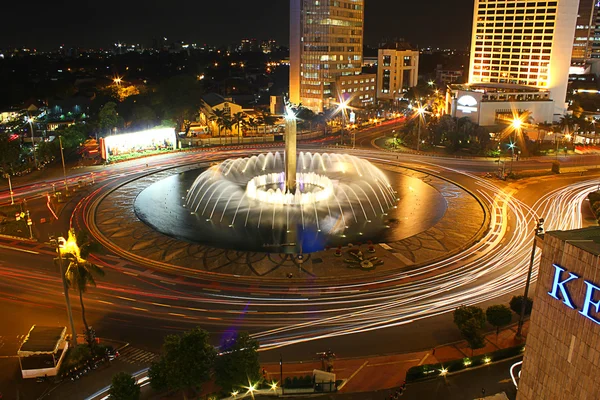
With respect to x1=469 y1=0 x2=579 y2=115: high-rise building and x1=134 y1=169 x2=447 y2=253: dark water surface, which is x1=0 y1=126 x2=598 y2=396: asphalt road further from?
x1=469 y1=0 x2=579 y2=115: high-rise building

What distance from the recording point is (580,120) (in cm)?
9631

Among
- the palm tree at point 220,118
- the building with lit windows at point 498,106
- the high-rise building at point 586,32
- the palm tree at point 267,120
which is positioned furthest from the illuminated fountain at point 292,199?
the high-rise building at point 586,32

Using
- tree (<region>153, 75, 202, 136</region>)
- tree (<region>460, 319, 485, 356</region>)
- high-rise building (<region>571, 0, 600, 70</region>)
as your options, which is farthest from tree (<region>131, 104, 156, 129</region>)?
high-rise building (<region>571, 0, 600, 70</region>)

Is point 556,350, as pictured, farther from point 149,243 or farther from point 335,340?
point 149,243

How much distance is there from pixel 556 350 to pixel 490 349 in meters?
10.5

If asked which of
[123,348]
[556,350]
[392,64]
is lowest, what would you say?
[123,348]

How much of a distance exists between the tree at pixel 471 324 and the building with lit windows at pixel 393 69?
13731 centimetres

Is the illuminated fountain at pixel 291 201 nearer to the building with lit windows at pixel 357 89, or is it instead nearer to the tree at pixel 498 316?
the tree at pixel 498 316

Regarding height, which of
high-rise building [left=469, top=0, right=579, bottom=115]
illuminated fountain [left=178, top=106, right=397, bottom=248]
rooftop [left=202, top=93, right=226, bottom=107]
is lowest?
illuminated fountain [left=178, top=106, right=397, bottom=248]

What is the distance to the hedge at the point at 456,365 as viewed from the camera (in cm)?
2555

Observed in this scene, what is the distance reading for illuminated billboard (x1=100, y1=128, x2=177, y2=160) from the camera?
79.6 meters

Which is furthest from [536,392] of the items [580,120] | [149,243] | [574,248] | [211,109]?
[211,109]

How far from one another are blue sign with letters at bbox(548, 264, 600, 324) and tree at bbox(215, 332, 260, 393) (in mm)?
13920

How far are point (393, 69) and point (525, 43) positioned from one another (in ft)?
145
